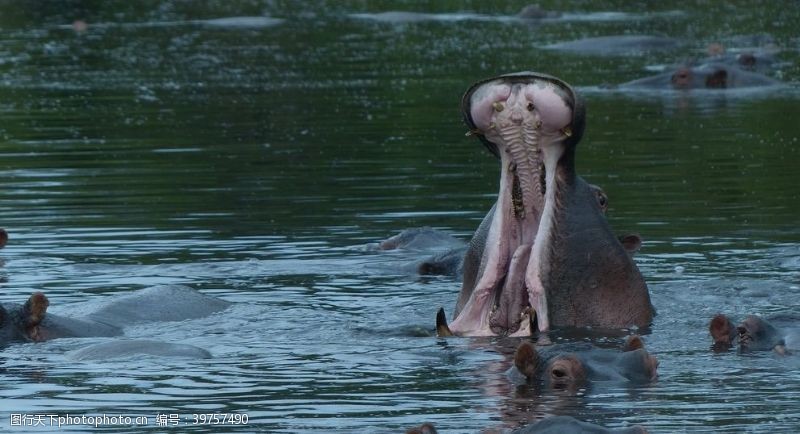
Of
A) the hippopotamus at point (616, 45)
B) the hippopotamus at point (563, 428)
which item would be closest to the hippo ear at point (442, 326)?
the hippopotamus at point (563, 428)

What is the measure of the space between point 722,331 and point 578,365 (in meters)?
0.93

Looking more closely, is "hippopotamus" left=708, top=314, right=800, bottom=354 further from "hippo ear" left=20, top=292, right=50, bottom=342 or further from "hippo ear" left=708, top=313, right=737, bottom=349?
"hippo ear" left=20, top=292, right=50, bottom=342

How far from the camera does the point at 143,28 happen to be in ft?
98.2

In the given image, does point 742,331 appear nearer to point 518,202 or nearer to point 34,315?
point 518,202

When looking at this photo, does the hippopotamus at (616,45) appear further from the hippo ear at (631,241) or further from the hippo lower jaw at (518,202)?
the hippo lower jaw at (518,202)

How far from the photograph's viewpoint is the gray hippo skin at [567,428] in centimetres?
507

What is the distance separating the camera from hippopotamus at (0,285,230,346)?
7.26 m

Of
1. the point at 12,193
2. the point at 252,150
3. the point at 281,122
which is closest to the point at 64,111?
the point at 281,122

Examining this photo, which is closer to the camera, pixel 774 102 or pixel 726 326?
pixel 726 326

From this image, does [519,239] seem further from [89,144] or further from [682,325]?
[89,144]

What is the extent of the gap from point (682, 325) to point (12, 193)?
6507 millimetres

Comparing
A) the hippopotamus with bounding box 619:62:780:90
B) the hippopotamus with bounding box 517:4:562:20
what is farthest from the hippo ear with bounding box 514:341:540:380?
the hippopotamus with bounding box 517:4:562:20

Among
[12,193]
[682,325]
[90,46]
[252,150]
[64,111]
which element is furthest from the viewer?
[90,46]

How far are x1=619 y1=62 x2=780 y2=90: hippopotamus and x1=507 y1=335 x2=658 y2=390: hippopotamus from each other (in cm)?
1273
